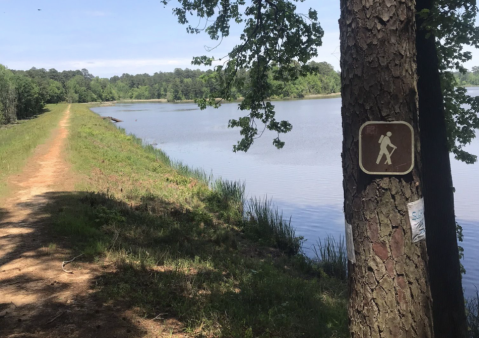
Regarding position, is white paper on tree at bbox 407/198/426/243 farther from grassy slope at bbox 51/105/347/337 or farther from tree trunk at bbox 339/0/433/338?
grassy slope at bbox 51/105/347/337

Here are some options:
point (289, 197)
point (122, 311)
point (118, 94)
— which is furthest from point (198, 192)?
point (118, 94)

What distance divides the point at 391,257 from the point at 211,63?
6.08 meters

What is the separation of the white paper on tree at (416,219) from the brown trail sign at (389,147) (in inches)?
8.3

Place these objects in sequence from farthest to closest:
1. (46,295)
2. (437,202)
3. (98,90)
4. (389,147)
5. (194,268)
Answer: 1. (98,90)
2. (194,268)
3. (437,202)
4. (46,295)
5. (389,147)

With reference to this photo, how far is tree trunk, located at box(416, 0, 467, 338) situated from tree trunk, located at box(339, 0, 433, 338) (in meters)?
2.94

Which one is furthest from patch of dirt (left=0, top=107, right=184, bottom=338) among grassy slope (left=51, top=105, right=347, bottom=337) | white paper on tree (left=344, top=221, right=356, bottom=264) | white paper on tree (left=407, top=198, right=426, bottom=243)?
white paper on tree (left=407, top=198, right=426, bottom=243)

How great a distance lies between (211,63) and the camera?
7.68 meters

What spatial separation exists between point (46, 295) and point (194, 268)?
81.8 inches

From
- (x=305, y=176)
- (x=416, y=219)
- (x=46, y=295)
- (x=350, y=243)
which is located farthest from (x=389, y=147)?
(x=305, y=176)

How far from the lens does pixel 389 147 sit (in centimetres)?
230

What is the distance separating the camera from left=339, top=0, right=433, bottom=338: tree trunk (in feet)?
7.59

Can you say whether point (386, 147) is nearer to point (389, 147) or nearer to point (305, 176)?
point (389, 147)

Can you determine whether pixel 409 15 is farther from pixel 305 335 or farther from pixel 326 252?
pixel 326 252

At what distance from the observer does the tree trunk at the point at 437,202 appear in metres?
4.98
